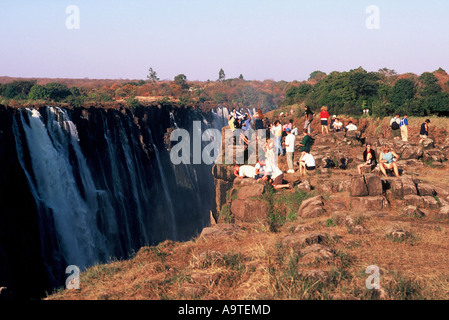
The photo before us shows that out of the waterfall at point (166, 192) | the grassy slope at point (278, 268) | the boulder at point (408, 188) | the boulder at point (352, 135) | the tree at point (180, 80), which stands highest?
the tree at point (180, 80)

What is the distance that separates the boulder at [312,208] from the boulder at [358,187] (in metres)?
0.85

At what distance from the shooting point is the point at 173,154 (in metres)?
41.1

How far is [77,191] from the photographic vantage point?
2325 cm

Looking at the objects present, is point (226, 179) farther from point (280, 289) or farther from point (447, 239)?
point (280, 289)

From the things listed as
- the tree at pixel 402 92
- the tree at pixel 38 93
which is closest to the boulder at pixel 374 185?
the tree at pixel 402 92

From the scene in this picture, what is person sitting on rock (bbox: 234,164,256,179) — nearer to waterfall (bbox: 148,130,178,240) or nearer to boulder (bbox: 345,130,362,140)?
boulder (bbox: 345,130,362,140)

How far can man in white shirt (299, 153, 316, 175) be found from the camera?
46.1 feet

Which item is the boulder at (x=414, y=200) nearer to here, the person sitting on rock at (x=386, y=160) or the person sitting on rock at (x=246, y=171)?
the person sitting on rock at (x=386, y=160)

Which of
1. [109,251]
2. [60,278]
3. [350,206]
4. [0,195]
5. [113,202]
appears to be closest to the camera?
[350,206]

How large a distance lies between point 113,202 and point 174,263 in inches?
808

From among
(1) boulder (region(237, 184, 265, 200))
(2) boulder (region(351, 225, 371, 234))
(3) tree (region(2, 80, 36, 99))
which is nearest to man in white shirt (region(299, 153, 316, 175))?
(1) boulder (region(237, 184, 265, 200))

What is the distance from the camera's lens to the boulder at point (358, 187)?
35.9 feet

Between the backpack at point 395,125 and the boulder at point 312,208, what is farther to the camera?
the backpack at point 395,125
